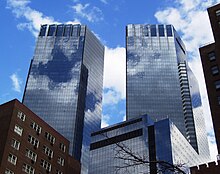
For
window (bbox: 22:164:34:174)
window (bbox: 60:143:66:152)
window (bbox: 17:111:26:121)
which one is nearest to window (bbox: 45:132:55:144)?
window (bbox: 60:143:66:152)

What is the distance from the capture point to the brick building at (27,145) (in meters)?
64.8

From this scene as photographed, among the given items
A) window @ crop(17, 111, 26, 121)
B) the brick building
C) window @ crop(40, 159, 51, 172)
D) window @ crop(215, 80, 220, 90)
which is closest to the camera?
window @ crop(215, 80, 220, 90)

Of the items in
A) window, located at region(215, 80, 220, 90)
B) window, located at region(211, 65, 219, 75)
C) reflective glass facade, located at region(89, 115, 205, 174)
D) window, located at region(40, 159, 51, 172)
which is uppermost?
reflective glass facade, located at region(89, 115, 205, 174)

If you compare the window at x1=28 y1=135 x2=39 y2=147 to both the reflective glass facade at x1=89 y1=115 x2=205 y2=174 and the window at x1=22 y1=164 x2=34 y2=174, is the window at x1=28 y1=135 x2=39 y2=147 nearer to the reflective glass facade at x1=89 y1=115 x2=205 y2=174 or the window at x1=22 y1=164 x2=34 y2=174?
the window at x1=22 y1=164 x2=34 y2=174

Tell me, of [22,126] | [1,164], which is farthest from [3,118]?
[1,164]

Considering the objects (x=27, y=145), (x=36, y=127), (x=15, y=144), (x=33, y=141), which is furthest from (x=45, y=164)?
(x=15, y=144)

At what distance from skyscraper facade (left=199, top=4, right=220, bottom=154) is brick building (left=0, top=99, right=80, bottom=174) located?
122ft

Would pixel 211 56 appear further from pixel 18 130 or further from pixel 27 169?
pixel 27 169

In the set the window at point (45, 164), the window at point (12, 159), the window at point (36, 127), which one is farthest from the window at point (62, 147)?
the window at point (12, 159)

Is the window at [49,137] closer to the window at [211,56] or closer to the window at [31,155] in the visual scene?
the window at [31,155]

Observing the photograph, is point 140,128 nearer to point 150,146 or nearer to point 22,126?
point 150,146

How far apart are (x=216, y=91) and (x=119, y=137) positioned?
141 meters

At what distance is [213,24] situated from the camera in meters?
62.9

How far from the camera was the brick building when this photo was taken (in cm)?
6475
